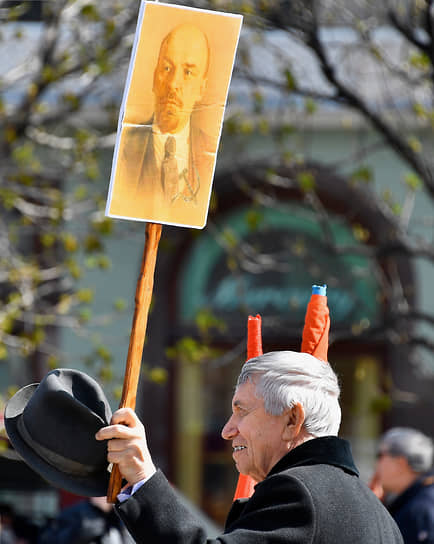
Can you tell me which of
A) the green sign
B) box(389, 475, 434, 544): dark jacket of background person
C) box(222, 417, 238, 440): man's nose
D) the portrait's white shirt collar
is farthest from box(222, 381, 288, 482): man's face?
the green sign

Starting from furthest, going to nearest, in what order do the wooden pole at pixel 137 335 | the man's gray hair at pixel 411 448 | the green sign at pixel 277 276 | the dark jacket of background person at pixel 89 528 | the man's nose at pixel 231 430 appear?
1. the green sign at pixel 277 276
2. the dark jacket of background person at pixel 89 528
3. the man's gray hair at pixel 411 448
4. the man's nose at pixel 231 430
5. the wooden pole at pixel 137 335

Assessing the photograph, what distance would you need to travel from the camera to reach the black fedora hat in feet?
7.70

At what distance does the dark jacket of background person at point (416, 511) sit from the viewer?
4582mm

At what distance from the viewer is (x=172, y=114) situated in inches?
101

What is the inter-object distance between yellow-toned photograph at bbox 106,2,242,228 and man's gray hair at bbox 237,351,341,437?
45 cm

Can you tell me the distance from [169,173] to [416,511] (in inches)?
108

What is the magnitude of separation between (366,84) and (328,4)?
2846 millimetres

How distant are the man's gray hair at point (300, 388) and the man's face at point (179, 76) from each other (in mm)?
683

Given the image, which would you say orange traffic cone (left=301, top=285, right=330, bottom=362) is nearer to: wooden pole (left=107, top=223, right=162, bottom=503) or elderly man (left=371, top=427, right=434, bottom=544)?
wooden pole (left=107, top=223, right=162, bottom=503)

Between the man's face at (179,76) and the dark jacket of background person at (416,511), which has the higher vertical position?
the man's face at (179,76)

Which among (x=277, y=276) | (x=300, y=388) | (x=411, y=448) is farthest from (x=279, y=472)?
(x=277, y=276)

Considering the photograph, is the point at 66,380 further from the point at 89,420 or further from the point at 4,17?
the point at 4,17

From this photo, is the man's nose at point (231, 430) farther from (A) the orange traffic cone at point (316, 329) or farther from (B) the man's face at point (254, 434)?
(A) the orange traffic cone at point (316, 329)

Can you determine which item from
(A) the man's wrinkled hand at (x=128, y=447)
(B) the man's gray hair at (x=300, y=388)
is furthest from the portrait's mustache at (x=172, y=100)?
(A) the man's wrinkled hand at (x=128, y=447)
